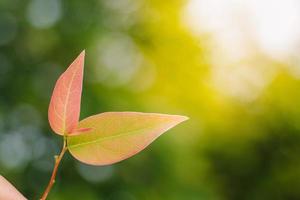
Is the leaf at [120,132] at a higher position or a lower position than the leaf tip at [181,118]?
lower

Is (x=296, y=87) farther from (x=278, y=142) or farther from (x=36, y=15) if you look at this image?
(x=36, y=15)

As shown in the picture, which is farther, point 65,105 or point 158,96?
point 158,96

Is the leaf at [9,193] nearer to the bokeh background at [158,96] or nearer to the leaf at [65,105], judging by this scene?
the leaf at [65,105]

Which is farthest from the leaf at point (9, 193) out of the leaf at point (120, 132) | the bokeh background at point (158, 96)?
the bokeh background at point (158, 96)

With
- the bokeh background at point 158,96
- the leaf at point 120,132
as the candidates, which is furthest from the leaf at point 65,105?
the bokeh background at point 158,96

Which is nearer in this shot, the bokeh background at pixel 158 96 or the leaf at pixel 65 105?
the leaf at pixel 65 105

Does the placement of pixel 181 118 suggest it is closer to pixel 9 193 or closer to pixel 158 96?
pixel 9 193

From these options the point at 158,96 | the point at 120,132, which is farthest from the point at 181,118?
the point at 158,96
